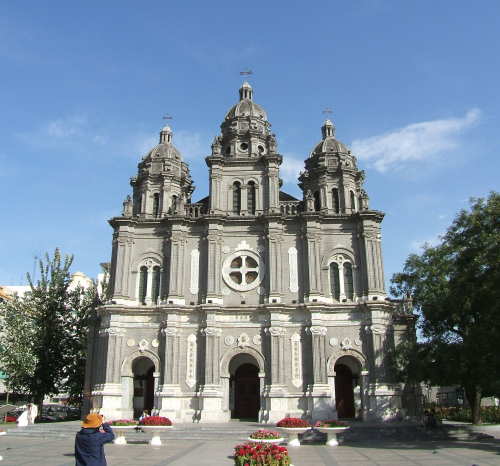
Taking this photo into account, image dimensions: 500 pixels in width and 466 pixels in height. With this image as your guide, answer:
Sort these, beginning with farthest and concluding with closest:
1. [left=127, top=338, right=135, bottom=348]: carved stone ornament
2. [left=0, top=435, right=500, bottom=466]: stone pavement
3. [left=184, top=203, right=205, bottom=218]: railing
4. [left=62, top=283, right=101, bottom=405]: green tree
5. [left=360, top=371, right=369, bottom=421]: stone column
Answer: [left=62, top=283, right=101, bottom=405]: green tree, [left=184, top=203, right=205, bottom=218]: railing, [left=127, top=338, right=135, bottom=348]: carved stone ornament, [left=360, top=371, right=369, bottom=421]: stone column, [left=0, top=435, right=500, bottom=466]: stone pavement

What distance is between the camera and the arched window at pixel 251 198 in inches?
1450

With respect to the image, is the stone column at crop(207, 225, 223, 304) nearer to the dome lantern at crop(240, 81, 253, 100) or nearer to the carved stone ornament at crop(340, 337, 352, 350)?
the carved stone ornament at crop(340, 337, 352, 350)

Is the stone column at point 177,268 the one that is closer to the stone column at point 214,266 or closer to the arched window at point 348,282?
the stone column at point 214,266

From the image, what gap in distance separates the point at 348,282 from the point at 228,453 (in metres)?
17.4

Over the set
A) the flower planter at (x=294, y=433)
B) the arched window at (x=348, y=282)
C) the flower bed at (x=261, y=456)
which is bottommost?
the flower planter at (x=294, y=433)

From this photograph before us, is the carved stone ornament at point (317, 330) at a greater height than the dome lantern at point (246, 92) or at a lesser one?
lesser

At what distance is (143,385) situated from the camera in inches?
1363

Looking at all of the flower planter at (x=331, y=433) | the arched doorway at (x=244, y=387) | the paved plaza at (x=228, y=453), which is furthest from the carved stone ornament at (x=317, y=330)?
the flower planter at (x=331, y=433)

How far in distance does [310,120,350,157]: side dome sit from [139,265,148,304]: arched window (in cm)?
1620

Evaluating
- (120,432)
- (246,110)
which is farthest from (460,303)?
(246,110)

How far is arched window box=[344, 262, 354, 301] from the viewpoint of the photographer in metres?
34.1

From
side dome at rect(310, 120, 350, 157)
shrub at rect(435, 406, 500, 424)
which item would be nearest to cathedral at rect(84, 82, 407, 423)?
side dome at rect(310, 120, 350, 157)

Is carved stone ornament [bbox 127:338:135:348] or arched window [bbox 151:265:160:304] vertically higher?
arched window [bbox 151:265:160:304]

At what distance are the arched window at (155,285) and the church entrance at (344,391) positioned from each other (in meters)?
13.4
